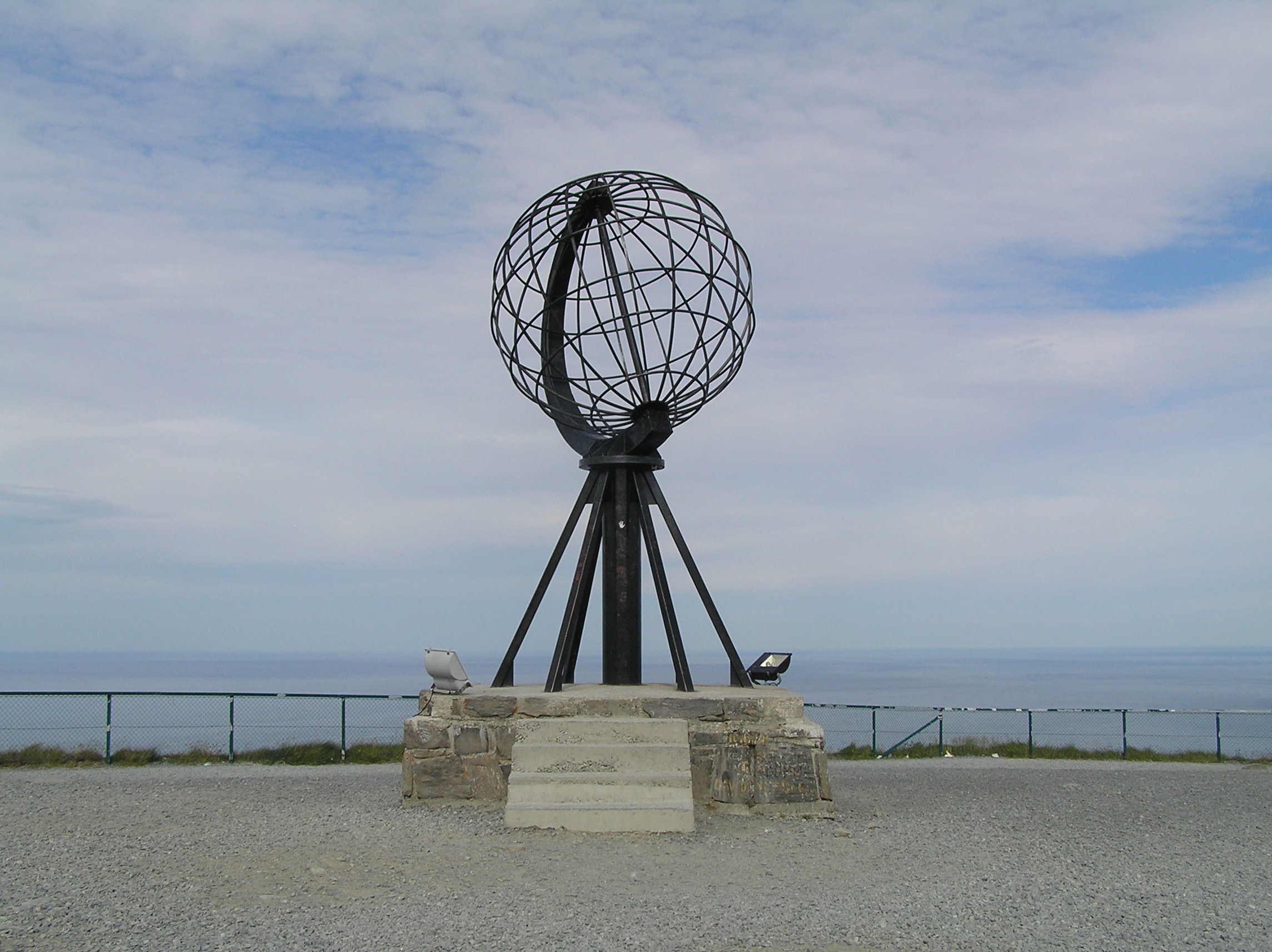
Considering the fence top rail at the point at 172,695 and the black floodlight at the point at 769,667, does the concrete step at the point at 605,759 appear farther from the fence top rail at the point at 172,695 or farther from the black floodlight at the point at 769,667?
the fence top rail at the point at 172,695

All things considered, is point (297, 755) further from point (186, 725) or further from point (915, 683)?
point (915, 683)

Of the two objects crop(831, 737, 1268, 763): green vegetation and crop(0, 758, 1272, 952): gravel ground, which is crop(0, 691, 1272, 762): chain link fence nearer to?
→ crop(831, 737, 1268, 763): green vegetation

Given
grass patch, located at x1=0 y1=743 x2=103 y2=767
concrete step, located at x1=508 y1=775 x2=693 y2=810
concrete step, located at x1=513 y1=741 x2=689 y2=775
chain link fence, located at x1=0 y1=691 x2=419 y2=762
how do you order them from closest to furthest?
concrete step, located at x1=508 y1=775 x2=693 y2=810 < concrete step, located at x1=513 y1=741 x2=689 y2=775 < grass patch, located at x1=0 y1=743 x2=103 y2=767 < chain link fence, located at x1=0 y1=691 x2=419 y2=762

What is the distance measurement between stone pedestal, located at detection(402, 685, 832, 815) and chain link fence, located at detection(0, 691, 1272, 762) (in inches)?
163

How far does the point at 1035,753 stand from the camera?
50.1ft

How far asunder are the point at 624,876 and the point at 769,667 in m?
4.03

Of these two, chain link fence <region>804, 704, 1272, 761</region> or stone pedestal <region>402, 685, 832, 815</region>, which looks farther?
chain link fence <region>804, 704, 1272, 761</region>

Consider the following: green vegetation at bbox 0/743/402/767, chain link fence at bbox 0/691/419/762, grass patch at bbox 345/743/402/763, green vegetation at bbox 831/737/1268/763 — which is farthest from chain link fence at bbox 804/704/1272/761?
chain link fence at bbox 0/691/419/762

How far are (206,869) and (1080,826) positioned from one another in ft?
21.9

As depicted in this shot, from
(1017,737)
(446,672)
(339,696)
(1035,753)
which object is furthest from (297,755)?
(1017,737)

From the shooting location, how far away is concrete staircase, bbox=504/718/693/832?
8227 mm

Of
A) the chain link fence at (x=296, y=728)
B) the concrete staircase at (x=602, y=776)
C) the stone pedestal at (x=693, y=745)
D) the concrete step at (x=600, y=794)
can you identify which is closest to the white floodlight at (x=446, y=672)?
Result: the stone pedestal at (x=693, y=745)

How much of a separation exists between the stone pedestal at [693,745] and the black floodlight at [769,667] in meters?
1.04

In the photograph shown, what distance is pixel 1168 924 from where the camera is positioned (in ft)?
19.5
